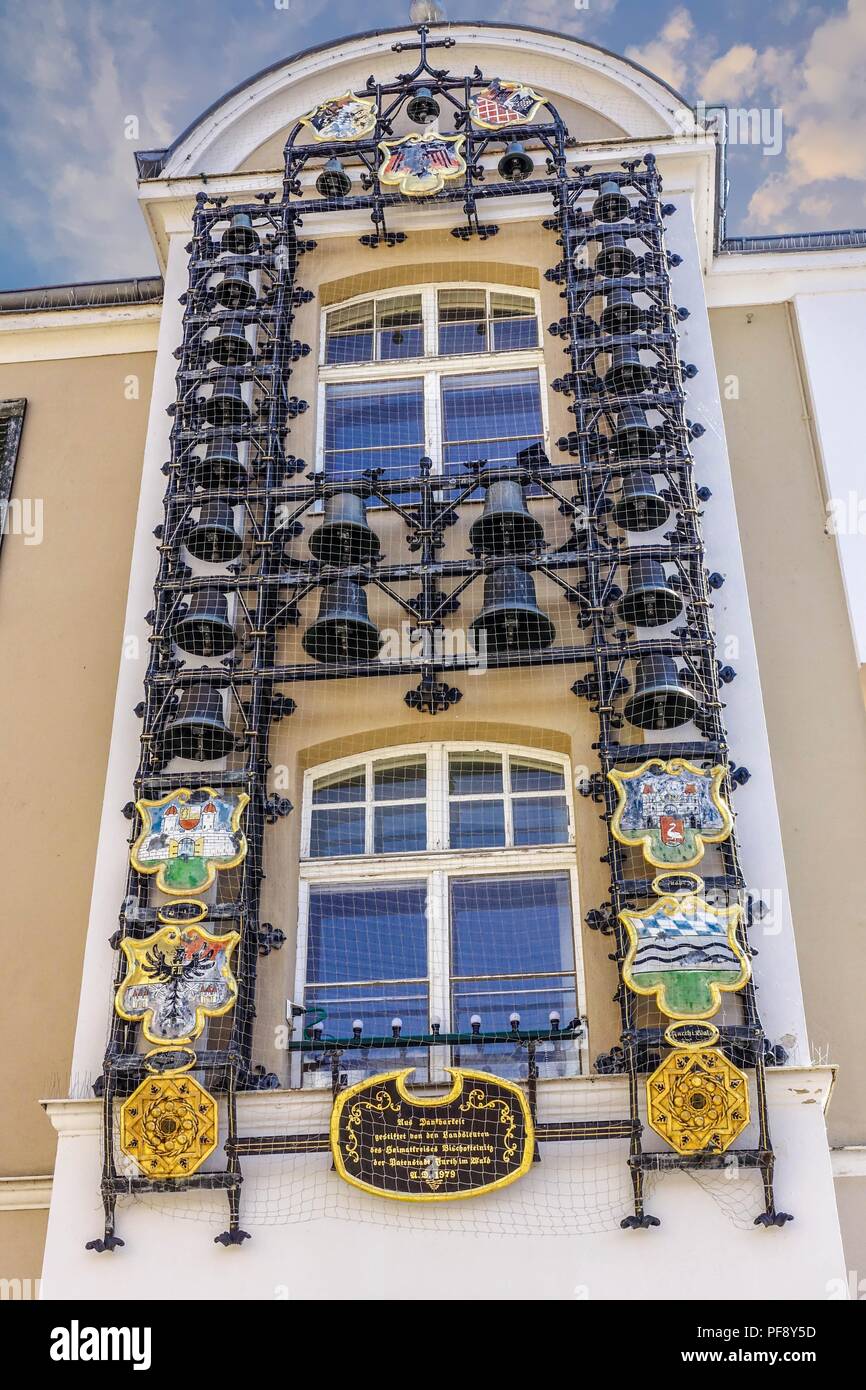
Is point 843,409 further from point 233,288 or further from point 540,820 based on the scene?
point 233,288

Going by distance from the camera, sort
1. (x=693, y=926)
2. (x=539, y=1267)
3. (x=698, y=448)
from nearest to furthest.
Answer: (x=539, y=1267), (x=693, y=926), (x=698, y=448)

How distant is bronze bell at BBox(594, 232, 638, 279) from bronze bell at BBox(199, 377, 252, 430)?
2.96 metres

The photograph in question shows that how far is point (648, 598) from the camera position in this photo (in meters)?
10.5

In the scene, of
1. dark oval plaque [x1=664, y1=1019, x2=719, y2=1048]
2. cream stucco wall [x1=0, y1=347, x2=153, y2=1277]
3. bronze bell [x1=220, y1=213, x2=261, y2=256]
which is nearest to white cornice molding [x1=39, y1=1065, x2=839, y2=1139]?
cream stucco wall [x1=0, y1=347, x2=153, y2=1277]

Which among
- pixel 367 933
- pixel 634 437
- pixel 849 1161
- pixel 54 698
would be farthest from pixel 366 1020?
pixel 634 437

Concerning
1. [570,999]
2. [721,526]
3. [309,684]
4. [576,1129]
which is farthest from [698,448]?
[576,1129]

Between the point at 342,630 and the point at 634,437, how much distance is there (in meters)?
2.56

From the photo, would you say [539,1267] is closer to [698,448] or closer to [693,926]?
[693,926]

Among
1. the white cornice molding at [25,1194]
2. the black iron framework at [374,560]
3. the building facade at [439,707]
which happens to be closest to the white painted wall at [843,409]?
the building facade at [439,707]

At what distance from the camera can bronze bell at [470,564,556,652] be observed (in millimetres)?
10445

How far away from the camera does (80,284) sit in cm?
1410

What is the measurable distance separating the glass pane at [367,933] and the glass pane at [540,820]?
779mm

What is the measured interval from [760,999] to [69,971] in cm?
467

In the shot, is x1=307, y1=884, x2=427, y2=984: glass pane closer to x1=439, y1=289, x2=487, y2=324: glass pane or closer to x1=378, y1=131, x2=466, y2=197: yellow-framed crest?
x1=439, y1=289, x2=487, y2=324: glass pane
